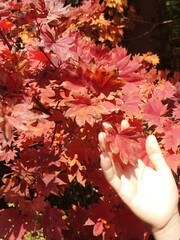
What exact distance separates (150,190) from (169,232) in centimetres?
19

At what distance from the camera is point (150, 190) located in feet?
4.90

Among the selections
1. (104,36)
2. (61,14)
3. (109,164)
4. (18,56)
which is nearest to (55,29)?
(61,14)

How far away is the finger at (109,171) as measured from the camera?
137 centimetres

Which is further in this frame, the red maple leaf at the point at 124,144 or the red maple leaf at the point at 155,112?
the red maple leaf at the point at 155,112

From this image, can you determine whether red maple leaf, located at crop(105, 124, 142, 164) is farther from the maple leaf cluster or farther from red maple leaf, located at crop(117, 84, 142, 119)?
red maple leaf, located at crop(117, 84, 142, 119)

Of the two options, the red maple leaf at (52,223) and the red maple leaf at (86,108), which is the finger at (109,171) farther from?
the red maple leaf at (52,223)

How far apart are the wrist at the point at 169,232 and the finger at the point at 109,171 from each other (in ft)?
0.86

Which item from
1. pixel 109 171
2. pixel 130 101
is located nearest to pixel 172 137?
pixel 130 101

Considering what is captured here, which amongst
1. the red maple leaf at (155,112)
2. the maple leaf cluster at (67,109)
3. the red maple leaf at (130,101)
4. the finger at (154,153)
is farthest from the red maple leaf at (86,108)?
the red maple leaf at (155,112)

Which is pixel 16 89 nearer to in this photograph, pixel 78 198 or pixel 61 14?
pixel 61 14

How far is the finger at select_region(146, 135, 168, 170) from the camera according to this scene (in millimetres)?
1510

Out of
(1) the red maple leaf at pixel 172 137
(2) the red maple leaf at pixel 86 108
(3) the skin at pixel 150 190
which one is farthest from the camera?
(1) the red maple leaf at pixel 172 137

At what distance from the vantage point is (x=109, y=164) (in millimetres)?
1384

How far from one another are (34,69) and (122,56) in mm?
408
